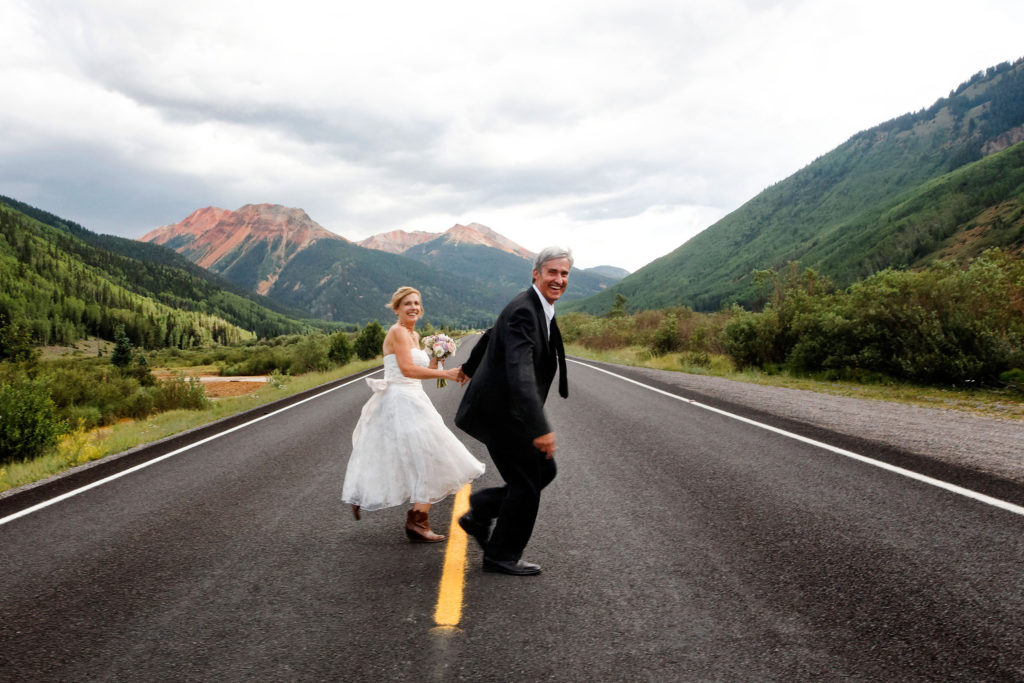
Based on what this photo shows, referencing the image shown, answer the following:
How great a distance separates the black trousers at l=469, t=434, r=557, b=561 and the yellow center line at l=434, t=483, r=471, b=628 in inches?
9.7

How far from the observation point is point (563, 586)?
10.4 ft

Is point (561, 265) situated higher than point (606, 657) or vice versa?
point (561, 265)

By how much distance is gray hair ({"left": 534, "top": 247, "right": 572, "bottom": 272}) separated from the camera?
321cm

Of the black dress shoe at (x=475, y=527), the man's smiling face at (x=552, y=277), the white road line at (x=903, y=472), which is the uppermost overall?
the man's smiling face at (x=552, y=277)

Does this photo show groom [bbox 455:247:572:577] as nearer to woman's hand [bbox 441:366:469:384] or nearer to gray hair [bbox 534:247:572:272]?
gray hair [bbox 534:247:572:272]

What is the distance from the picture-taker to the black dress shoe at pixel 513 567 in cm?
337

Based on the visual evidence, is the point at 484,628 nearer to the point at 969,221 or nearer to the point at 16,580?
the point at 16,580

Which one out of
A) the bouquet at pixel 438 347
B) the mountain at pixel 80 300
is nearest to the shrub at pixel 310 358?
the bouquet at pixel 438 347

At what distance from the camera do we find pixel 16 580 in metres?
3.58

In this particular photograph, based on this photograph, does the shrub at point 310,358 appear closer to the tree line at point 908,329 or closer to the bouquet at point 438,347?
the tree line at point 908,329

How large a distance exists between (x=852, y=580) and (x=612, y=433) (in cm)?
492

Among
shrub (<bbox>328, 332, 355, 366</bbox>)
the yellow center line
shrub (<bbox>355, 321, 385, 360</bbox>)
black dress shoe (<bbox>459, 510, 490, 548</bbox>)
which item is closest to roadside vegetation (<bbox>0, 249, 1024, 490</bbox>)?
the yellow center line

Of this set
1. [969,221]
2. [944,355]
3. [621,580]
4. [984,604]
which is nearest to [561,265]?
[621,580]

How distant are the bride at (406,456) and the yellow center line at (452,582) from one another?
0.18m
